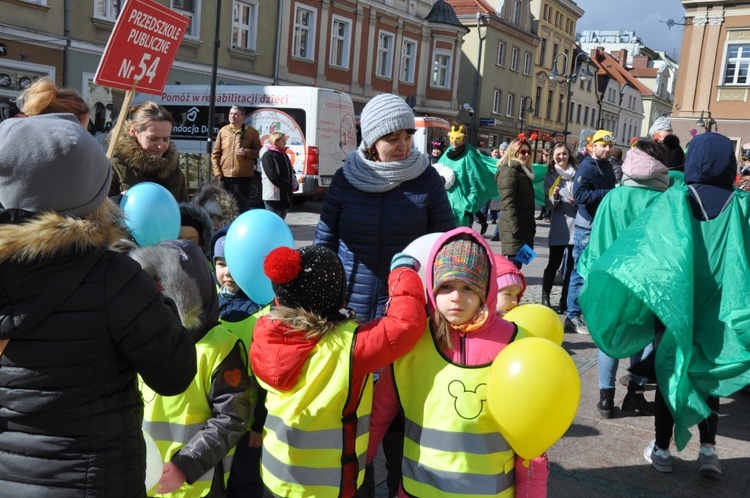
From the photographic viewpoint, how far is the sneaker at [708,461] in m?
3.52

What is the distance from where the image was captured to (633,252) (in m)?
3.38

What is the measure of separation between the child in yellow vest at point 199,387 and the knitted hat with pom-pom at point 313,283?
259 millimetres

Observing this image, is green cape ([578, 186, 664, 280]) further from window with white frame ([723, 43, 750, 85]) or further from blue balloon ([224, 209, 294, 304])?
window with white frame ([723, 43, 750, 85])

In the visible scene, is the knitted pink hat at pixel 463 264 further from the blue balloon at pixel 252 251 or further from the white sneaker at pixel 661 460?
the white sneaker at pixel 661 460

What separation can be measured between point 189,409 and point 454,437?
87cm

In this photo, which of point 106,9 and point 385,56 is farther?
point 385,56

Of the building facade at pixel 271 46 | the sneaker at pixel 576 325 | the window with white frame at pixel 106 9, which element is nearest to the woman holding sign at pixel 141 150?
the sneaker at pixel 576 325

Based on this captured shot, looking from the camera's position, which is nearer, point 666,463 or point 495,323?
point 495,323

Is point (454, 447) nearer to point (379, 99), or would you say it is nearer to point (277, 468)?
point (277, 468)

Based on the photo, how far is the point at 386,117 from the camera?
2.98 metres

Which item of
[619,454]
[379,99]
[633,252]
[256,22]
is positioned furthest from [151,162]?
[256,22]

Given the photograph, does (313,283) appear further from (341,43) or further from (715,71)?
(715,71)

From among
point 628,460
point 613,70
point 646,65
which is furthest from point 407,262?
point 646,65

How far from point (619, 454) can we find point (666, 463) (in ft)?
0.93
